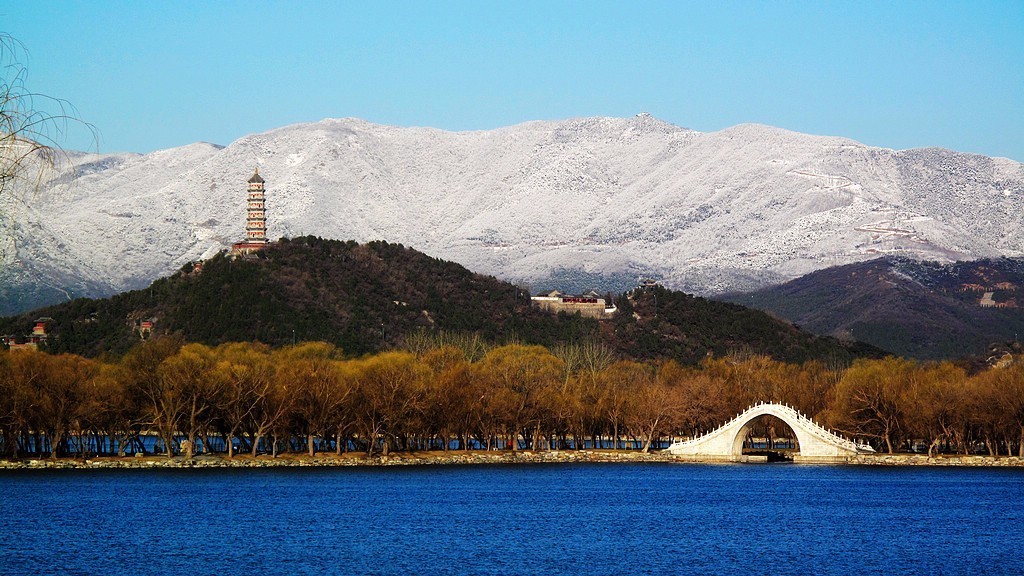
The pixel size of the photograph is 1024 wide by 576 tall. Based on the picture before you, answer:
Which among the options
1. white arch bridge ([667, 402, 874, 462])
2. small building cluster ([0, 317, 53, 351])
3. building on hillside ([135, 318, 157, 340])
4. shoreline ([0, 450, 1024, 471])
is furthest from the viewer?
small building cluster ([0, 317, 53, 351])

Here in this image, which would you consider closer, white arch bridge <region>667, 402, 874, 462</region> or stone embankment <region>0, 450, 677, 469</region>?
stone embankment <region>0, 450, 677, 469</region>

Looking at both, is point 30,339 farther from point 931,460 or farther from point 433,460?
point 931,460

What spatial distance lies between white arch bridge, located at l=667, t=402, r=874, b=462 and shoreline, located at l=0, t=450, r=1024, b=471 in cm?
84

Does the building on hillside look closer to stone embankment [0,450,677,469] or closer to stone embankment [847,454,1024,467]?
stone embankment [0,450,677,469]

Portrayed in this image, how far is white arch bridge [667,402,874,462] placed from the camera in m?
130

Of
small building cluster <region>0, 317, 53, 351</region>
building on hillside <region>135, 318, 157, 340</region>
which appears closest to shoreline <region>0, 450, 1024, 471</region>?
building on hillside <region>135, 318, 157, 340</region>

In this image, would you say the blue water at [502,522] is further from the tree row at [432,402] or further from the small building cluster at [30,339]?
the small building cluster at [30,339]

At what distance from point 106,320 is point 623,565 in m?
142

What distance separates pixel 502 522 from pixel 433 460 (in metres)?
43.0

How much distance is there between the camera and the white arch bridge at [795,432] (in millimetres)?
130000

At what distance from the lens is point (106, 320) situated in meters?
196

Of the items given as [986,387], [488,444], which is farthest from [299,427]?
[986,387]

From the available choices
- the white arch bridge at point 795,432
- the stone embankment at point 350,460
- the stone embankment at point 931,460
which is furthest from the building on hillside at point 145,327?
the stone embankment at point 931,460

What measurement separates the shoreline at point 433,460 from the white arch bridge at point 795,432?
2.76ft
